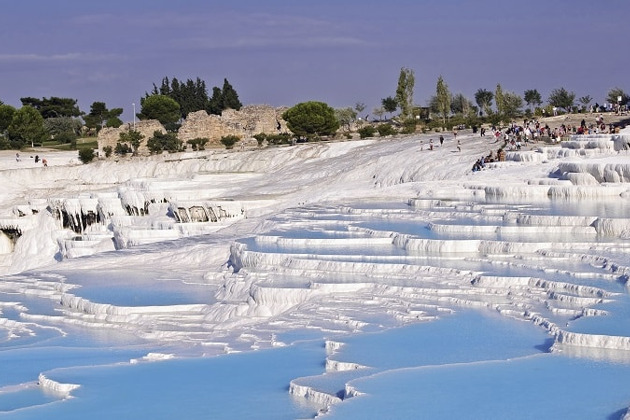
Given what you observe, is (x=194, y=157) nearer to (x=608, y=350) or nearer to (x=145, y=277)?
(x=145, y=277)

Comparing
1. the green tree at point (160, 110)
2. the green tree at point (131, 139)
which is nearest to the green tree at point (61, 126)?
the green tree at point (160, 110)

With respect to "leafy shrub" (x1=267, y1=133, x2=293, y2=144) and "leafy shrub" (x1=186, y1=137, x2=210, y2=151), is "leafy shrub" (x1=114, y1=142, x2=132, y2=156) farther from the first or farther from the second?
"leafy shrub" (x1=267, y1=133, x2=293, y2=144)

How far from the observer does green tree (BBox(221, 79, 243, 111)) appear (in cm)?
5447

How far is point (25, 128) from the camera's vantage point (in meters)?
45.1

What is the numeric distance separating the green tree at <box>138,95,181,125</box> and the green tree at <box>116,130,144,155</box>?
12.7m

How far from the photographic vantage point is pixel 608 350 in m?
9.20

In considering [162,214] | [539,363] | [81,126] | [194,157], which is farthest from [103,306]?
[81,126]

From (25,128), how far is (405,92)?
14663 millimetres

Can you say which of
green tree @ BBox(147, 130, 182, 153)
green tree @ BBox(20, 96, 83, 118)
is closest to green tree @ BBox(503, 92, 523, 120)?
green tree @ BBox(147, 130, 182, 153)

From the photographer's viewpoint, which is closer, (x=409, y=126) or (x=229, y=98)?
(x=409, y=126)

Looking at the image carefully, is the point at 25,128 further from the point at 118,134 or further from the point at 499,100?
the point at 499,100

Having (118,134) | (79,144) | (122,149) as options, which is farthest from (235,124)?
(79,144)

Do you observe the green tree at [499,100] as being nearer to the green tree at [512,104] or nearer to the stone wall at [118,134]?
the green tree at [512,104]

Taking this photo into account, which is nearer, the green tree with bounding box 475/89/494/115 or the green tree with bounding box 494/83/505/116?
the green tree with bounding box 494/83/505/116
